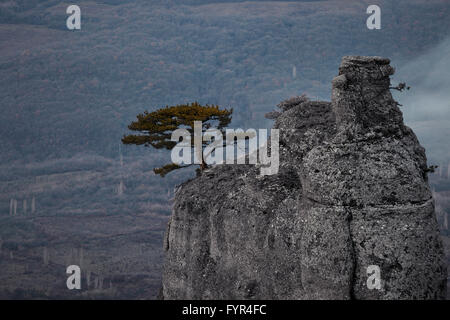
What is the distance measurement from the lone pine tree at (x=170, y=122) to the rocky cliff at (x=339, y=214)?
23.5ft

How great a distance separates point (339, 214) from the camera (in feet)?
60.3

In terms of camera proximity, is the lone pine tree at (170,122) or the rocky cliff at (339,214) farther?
the lone pine tree at (170,122)

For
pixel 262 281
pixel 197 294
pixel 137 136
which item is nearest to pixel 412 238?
pixel 262 281

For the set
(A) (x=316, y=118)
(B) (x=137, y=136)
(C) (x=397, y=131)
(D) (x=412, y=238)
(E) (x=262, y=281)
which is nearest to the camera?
(D) (x=412, y=238)

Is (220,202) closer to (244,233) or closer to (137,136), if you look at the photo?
(244,233)

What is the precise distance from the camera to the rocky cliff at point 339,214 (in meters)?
18.2

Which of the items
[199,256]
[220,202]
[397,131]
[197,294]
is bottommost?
[197,294]

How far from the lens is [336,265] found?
1816 centimetres

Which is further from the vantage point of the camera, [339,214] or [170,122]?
[170,122]

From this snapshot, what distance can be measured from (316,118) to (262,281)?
7.73m

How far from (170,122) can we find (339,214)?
48.1 feet

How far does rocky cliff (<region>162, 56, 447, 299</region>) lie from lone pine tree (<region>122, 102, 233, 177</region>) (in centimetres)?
715

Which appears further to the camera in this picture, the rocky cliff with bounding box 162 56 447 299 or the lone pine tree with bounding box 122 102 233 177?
the lone pine tree with bounding box 122 102 233 177

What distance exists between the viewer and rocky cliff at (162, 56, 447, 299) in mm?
18172
